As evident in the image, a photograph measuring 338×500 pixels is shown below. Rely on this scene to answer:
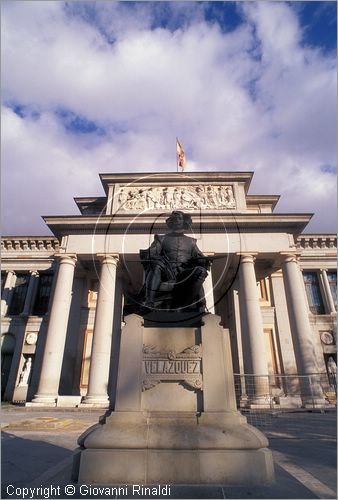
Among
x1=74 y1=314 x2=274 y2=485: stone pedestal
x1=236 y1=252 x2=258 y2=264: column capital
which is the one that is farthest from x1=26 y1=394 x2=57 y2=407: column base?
x1=74 y1=314 x2=274 y2=485: stone pedestal

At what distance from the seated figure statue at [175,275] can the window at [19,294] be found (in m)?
30.4

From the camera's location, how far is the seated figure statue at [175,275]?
5.29 metres

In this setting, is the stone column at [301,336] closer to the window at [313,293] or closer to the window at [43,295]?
the window at [313,293]

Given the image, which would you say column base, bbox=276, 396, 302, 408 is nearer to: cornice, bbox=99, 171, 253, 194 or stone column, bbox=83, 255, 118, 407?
stone column, bbox=83, 255, 118, 407

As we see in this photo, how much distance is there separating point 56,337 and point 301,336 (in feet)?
54.4

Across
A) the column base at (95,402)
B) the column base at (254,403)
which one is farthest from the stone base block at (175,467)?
the column base at (95,402)

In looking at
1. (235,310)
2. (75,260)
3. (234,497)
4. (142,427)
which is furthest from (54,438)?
(235,310)

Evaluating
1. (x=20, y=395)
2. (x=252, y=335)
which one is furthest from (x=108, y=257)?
(x=20, y=395)

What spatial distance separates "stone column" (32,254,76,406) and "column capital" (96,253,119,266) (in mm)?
2131

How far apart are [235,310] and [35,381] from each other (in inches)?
748

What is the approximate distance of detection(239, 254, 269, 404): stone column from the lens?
59.3 ft

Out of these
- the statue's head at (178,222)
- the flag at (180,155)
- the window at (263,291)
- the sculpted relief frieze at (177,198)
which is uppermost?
the flag at (180,155)

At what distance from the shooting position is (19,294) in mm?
32125

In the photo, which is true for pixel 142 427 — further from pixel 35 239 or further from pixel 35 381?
pixel 35 239
